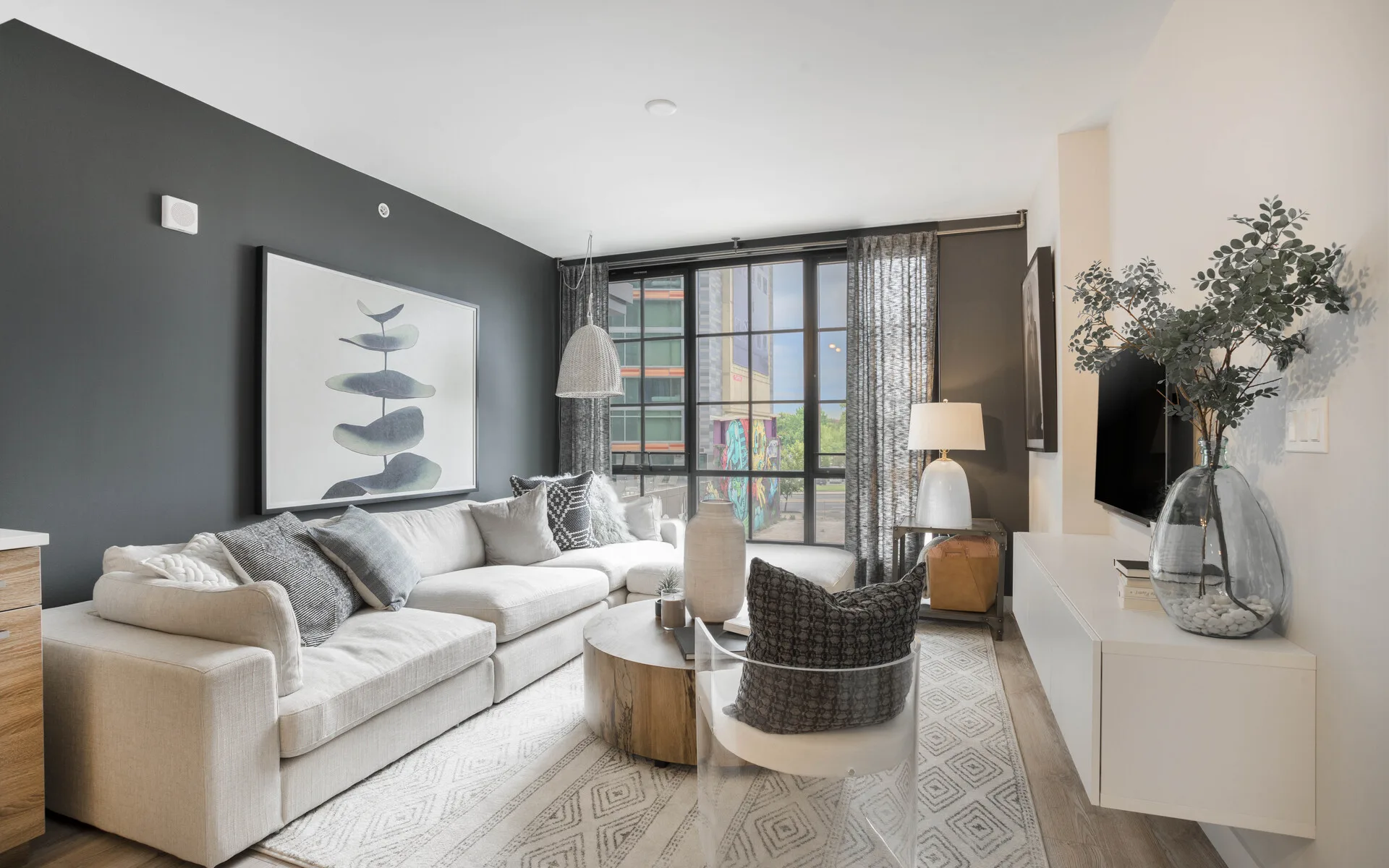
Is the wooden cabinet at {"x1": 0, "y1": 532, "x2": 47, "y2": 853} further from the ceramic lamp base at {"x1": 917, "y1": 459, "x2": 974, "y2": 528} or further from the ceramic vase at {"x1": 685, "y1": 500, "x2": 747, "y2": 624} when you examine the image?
the ceramic lamp base at {"x1": 917, "y1": 459, "x2": 974, "y2": 528}

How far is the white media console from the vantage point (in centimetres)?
152

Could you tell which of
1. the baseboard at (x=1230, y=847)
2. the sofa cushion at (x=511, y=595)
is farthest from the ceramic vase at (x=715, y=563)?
the baseboard at (x=1230, y=847)

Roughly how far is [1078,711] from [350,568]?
8.87ft

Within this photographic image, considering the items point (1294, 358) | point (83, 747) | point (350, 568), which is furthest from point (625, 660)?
point (1294, 358)

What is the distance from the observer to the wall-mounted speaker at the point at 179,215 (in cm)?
287

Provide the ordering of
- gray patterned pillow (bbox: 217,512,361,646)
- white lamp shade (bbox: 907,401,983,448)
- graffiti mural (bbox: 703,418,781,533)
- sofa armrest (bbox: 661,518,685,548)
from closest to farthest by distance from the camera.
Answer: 1. gray patterned pillow (bbox: 217,512,361,646)
2. white lamp shade (bbox: 907,401,983,448)
3. sofa armrest (bbox: 661,518,685,548)
4. graffiti mural (bbox: 703,418,781,533)

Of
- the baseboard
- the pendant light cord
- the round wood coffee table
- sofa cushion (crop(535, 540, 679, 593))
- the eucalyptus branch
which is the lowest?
the baseboard

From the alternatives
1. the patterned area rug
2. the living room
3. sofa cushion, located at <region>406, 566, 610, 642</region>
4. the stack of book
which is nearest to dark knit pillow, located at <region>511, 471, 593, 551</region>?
the living room

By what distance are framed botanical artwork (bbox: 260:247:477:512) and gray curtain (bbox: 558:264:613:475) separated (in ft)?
3.47

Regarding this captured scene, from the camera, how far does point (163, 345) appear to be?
2879mm

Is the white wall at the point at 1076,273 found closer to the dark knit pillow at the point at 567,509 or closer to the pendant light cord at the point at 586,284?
the dark knit pillow at the point at 567,509

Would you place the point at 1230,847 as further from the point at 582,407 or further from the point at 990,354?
the point at 582,407

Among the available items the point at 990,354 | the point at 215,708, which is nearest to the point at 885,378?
the point at 990,354

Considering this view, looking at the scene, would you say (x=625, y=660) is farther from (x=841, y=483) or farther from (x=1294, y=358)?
(x=841, y=483)
